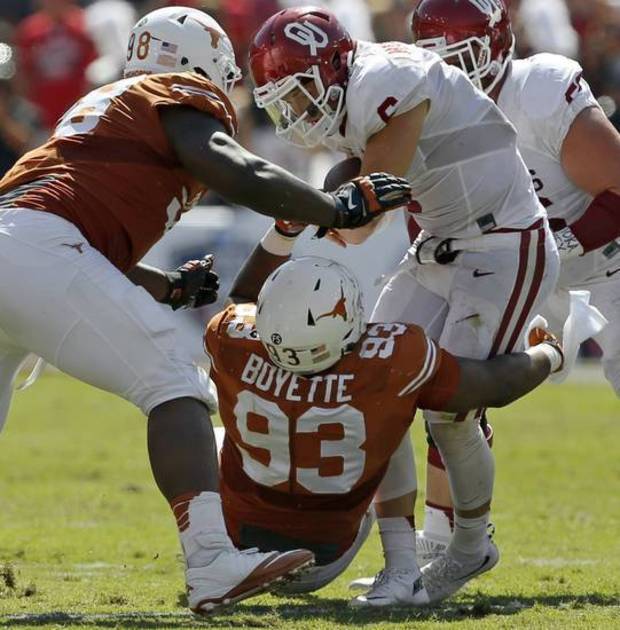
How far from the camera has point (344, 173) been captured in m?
5.36

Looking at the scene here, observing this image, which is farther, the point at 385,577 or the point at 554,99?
the point at 554,99

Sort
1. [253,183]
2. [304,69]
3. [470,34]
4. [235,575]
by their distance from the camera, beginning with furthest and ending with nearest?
1. [470,34]
2. [304,69]
3. [253,183]
4. [235,575]

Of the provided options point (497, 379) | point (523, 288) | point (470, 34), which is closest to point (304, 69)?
point (470, 34)

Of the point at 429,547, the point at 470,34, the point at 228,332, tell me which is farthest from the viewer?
the point at 429,547

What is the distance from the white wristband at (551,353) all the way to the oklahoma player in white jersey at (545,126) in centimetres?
51

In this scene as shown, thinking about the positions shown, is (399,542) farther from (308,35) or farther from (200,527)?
(308,35)

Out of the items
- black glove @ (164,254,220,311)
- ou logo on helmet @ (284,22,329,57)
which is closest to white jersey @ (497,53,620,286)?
ou logo on helmet @ (284,22,329,57)

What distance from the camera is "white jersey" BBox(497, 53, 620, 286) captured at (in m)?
5.70

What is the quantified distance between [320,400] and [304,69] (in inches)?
41.4

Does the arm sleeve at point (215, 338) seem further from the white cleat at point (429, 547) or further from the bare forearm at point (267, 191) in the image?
the white cleat at point (429, 547)

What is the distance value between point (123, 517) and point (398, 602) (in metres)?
2.39

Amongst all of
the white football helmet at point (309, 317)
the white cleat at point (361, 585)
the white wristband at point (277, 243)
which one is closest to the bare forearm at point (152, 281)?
the white wristband at point (277, 243)

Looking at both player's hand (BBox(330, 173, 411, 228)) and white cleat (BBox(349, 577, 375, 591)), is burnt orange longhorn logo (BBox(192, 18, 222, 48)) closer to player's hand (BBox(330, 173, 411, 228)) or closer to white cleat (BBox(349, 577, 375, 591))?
player's hand (BBox(330, 173, 411, 228))

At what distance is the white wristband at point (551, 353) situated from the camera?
5.30 metres
